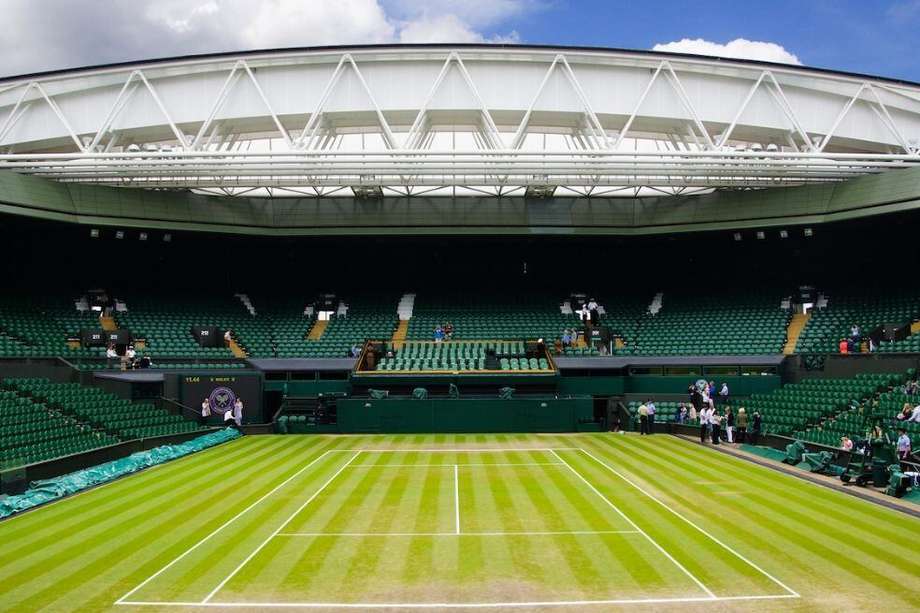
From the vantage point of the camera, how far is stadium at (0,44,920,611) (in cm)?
1223

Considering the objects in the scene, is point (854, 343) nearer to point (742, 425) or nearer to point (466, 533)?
point (742, 425)

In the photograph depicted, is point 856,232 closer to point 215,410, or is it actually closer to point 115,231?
point 215,410

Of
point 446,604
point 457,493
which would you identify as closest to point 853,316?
point 457,493

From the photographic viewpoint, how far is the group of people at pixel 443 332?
41.6 m

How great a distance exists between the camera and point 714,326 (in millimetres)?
40906

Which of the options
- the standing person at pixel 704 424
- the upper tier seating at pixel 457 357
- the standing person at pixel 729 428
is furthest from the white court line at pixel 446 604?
the upper tier seating at pixel 457 357

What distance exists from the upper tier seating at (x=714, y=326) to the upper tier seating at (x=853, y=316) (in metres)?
1.44

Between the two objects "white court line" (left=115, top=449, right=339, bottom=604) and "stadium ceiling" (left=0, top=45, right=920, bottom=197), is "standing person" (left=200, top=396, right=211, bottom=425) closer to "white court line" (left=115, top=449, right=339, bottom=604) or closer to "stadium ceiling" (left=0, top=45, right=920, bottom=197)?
"stadium ceiling" (left=0, top=45, right=920, bottom=197)

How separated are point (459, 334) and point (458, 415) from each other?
408 inches

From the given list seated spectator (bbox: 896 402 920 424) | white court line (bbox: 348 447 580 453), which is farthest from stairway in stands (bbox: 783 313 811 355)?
white court line (bbox: 348 447 580 453)

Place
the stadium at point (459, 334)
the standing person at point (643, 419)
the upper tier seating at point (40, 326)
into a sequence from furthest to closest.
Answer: the upper tier seating at point (40, 326) → the standing person at point (643, 419) → the stadium at point (459, 334)

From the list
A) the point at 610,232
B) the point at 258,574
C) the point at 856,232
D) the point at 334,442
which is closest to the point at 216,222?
the point at 334,442

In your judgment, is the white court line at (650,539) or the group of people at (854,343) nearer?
the white court line at (650,539)

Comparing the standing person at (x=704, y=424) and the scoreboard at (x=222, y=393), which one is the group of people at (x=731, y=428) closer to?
the standing person at (x=704, y=424)
